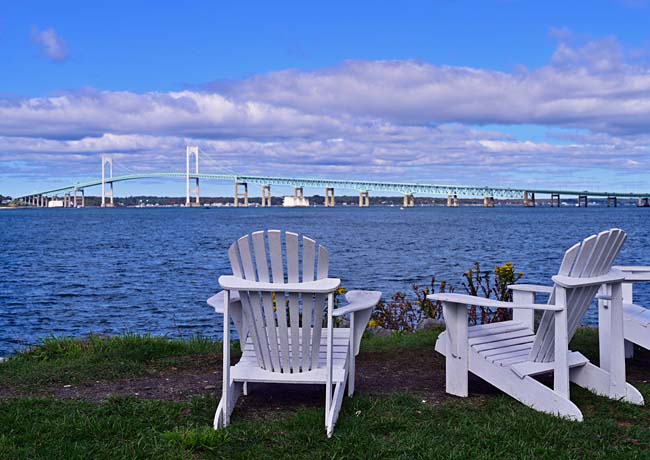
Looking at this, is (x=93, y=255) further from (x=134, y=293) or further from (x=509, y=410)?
(x=509, y=410)

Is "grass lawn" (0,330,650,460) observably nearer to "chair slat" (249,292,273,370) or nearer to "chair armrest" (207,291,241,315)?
"chair slat" (249,292,273,370)

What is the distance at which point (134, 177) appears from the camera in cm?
9288

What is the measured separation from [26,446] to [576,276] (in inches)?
112

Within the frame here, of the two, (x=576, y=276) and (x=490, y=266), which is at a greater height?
(x=576, y=276)

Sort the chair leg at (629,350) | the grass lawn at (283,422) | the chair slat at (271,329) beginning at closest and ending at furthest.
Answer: the grass lawn at (283,422) < the chair slat at (271,329) < the chair leg at (629,350)

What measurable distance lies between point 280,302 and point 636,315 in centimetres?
260

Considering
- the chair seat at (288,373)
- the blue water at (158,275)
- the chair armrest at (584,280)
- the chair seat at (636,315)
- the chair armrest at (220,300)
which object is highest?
the chair armrest at (584,280)

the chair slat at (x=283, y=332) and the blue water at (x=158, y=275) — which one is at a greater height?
the chair slat at (x=283, y=332)

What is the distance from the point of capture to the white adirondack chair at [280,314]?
3465 mm

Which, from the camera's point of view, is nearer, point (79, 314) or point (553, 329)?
point (553, 329)

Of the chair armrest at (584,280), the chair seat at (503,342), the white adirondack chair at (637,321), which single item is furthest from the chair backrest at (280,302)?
the white adirondack chair at (637,321)

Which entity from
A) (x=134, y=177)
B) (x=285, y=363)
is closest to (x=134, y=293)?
(x=285, y=363)

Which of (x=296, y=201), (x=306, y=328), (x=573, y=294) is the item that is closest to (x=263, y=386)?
(x=306, y=328)

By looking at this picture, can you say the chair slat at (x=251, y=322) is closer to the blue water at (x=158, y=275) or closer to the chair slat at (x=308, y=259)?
the chair slat at (x=308, y=259)
